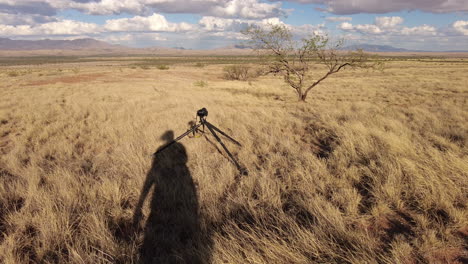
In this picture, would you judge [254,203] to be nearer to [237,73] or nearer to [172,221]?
[172,221]

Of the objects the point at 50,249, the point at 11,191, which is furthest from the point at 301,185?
the point at 11,191

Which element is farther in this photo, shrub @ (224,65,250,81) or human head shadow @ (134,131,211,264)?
shrub @ (224,65,250,81)

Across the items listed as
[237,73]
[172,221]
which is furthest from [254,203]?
[237,73]

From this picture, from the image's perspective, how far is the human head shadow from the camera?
227 cm

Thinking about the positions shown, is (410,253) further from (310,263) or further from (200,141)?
(200,141)

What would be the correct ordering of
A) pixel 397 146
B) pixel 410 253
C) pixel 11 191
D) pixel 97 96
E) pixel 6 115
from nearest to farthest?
pixel 410 253, pixel 11 191, pixel 397 146, pixel 6 115, pixel 97 96

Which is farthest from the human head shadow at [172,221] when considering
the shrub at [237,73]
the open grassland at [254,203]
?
the shrub at [237,73]

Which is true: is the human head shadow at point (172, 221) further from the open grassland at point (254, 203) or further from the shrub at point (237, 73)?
the shrub at point (237, 73)

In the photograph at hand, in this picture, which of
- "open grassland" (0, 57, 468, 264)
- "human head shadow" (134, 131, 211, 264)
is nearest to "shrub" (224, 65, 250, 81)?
"open grassland" (0, 57, 468, 264)

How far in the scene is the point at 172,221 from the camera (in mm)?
2947

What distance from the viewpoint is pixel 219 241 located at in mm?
2320

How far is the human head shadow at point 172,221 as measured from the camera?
227 centimetres

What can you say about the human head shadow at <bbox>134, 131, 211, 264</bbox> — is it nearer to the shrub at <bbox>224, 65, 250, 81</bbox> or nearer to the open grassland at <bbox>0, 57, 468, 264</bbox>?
the open grassland at <bbox>0, 57, 468, 264</bbox>

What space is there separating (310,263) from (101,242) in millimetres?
2118
